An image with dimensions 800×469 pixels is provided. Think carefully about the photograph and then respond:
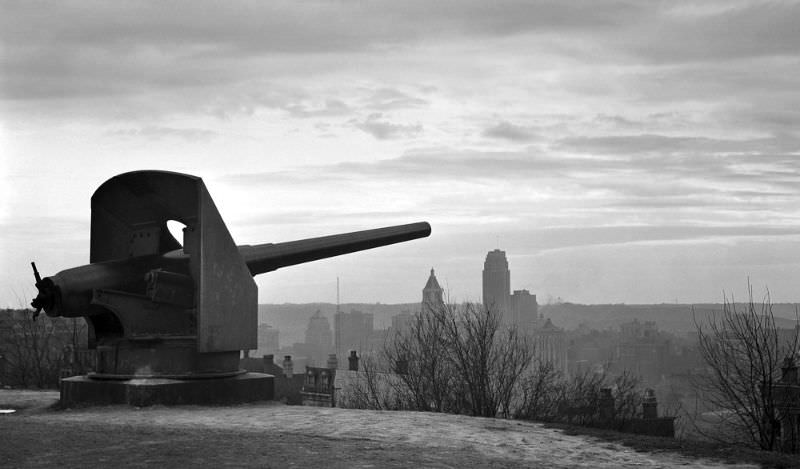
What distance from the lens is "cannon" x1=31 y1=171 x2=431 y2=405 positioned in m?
11.9

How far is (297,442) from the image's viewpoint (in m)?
8.97

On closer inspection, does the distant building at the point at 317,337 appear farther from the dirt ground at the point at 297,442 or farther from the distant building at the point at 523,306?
the dirt ground at the point at 297,442

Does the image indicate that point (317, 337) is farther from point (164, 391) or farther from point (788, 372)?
point (164, 391)

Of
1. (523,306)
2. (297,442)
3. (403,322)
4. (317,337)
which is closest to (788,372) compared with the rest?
(297,442)

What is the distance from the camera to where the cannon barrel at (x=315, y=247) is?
1347 cm

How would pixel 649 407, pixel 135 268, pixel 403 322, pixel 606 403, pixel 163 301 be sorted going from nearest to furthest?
1. pixel 163 301
2. pixel 135 268
3. pixel 606 403
4. pixel 649 407
5. pixel 403 322

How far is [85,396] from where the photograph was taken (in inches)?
488

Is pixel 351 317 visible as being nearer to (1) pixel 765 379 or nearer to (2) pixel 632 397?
(2) pixel 632 397

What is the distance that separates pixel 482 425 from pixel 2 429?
4659mm

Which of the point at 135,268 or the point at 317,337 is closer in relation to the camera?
the point at 135,268

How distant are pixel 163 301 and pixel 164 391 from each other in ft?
3.43

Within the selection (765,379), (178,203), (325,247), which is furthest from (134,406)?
(765,379)

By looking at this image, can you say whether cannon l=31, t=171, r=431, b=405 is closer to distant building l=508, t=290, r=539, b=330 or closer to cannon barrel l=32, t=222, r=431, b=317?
cannon barrel l=32, t=222, r=431, b=317

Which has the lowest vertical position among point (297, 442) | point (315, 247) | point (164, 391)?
point (297, 442)
